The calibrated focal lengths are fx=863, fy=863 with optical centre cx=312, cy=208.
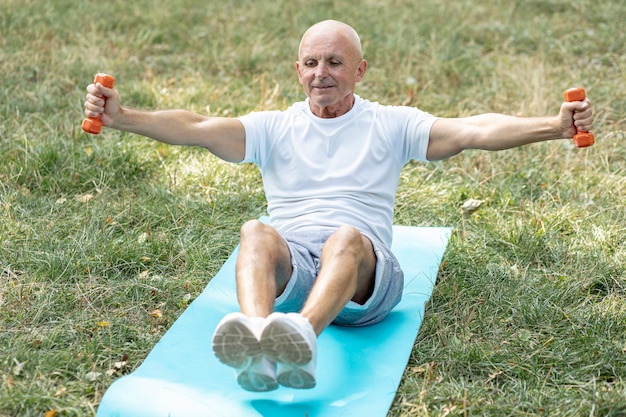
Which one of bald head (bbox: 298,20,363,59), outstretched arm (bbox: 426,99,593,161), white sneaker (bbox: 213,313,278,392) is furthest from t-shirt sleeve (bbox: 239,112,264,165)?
white sneaker (bbox: 213,313,278,392)

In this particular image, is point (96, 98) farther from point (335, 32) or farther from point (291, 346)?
point (291, 346)

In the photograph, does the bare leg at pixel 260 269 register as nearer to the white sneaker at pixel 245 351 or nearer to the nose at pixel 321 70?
the white sneaker at pixel 245 351

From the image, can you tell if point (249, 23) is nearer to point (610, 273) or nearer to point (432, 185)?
point (432, 185)


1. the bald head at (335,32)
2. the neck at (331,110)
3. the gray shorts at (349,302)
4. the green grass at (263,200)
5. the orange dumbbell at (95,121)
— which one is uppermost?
the bald head at (335,32)

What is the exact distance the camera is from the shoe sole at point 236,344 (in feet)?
9.62

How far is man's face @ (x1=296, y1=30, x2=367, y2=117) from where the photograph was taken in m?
4.01

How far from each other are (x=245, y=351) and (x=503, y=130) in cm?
165

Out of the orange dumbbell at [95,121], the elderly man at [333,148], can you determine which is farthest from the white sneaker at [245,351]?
the orange dumbbell at [95,121]

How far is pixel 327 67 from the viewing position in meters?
4.02

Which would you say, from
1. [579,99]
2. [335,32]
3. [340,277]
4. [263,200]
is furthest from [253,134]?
[579,99]

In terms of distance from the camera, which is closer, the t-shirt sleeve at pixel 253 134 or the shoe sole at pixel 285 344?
the shoe sole at pixel 285 344

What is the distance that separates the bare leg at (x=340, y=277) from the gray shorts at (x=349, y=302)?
0.04m

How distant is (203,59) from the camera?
740 centimetres

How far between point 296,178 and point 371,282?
2.06 ft
